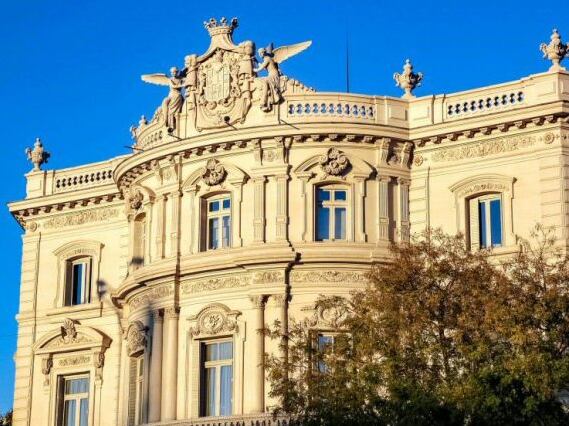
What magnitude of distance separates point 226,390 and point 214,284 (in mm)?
3132

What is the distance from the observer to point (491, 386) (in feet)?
108

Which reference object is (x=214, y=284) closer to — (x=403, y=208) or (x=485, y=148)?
(x=403, y=208)

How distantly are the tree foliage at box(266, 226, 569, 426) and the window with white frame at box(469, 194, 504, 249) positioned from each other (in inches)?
246

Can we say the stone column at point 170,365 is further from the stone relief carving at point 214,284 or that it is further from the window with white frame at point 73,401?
the window with white frame at point 73,401

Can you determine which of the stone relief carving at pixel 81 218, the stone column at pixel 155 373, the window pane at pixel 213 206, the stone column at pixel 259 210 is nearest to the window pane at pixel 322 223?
the stone column at pixel 259 210

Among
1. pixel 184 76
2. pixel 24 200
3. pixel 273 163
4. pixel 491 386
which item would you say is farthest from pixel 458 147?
pixel 24 200

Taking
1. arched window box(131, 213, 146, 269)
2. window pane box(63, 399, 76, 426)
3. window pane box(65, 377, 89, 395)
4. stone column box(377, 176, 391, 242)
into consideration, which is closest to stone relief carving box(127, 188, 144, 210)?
arched window box(131, 213, 146, 269)

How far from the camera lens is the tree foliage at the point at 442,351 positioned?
107 feet

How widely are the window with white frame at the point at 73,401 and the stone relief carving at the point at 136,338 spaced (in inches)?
129

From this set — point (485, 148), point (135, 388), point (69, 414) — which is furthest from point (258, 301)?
point (69, 414)

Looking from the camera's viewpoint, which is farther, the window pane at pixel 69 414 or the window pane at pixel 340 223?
the window pane at pixel 69 414

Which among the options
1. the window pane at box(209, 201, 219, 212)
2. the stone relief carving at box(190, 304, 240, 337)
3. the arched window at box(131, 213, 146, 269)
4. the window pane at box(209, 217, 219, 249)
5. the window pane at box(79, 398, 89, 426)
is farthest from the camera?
the window pane at box(79, 398, 89, 426)

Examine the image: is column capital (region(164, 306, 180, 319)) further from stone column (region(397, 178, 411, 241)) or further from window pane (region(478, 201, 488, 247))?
window pane (region(478, 201, 488, 247))

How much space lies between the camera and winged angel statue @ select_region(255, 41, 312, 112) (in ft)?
145
